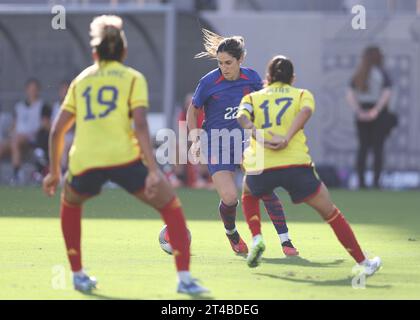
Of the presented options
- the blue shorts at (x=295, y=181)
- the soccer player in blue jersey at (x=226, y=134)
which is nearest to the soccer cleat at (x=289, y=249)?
the soccer player in blue jersey at (x=226, y=134)

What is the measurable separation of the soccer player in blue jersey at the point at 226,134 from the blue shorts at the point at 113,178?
2673mm

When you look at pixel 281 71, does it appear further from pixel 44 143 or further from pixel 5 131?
pixel 5 131

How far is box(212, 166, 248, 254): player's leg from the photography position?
10695 millimetres

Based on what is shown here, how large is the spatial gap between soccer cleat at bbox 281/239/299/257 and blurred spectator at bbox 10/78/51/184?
1171 centimetres

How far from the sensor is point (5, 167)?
22.8 meters

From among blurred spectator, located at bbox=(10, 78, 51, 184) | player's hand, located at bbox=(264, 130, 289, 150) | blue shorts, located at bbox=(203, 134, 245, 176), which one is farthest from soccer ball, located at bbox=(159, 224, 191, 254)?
blurred spectator, located at bbox=(10, 78, 51, 184)

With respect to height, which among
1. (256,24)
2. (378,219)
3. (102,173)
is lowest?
(378,219)

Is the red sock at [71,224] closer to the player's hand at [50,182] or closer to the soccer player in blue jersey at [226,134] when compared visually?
the player's hand at [50,182]

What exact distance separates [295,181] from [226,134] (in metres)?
1.86

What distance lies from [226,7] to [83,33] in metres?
2.90

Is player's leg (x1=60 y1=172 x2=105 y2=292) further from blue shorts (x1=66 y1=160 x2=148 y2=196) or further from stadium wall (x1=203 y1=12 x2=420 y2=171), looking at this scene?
stadium wall (x1=203 y1=12 x2=420 y2=171)

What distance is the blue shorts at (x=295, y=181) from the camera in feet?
29.6

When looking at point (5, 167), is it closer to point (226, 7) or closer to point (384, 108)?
point (226, 7)

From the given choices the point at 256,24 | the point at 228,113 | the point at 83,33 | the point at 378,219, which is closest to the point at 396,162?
the point at 256,24
